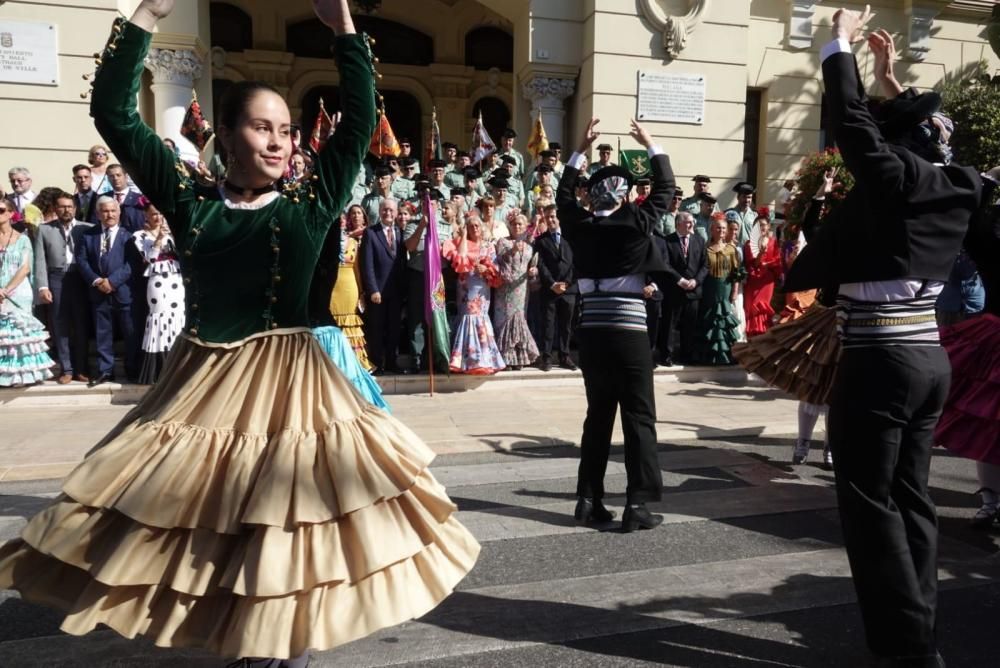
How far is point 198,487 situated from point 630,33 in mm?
12004

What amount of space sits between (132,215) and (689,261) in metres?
6.85

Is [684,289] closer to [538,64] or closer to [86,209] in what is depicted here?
[538,64]

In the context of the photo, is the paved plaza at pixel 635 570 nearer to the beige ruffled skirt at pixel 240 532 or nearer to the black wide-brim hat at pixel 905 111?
the beige ruffled skirt at pixel 240 532

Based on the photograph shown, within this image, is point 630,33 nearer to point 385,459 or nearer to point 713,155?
point 713,155

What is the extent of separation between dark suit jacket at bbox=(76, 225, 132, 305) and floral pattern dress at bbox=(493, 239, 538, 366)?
4204 mm

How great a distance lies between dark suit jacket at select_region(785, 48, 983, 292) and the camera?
2619 mm

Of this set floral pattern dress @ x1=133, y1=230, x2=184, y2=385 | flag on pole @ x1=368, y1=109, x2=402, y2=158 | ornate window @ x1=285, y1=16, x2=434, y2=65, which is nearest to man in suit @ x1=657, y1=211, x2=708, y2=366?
flag on pole @ x1=368, y1=109, x2=402, y2=158

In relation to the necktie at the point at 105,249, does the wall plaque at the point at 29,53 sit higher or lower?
higher

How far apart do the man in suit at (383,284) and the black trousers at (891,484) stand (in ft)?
21.7

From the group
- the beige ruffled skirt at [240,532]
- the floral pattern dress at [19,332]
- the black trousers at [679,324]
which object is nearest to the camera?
the beige ruffled skirt at [240,532]

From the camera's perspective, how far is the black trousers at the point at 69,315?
324 inches

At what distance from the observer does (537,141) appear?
12508 mm

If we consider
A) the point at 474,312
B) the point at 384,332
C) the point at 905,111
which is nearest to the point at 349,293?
the point at 384,332

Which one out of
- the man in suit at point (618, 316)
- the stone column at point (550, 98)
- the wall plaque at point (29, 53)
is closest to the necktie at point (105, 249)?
the wall plaque at point (29, 53)
